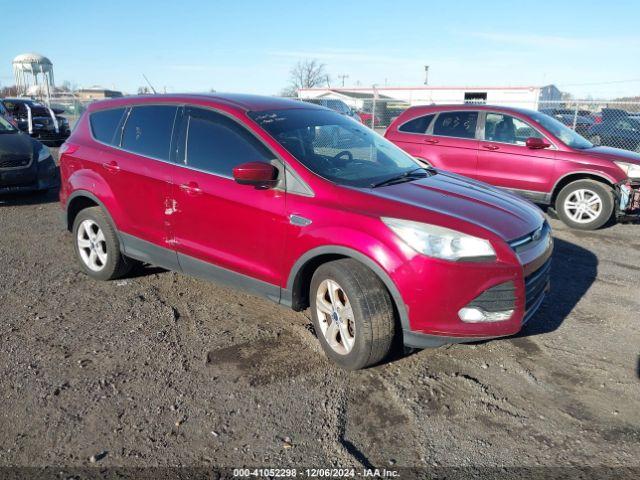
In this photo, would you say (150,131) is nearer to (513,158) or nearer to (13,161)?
(13,161)

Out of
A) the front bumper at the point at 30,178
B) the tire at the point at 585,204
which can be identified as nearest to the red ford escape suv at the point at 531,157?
the tire at the point at 585,204

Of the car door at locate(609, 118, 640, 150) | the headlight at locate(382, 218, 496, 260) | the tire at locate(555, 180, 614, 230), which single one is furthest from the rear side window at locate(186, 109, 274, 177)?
the car door at locate(609, 118, 640, 150)

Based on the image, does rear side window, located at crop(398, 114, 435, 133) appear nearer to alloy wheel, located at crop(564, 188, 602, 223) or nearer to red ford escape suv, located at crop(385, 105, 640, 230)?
red ford escape suv, located at crop(385, 105, 640, 230)

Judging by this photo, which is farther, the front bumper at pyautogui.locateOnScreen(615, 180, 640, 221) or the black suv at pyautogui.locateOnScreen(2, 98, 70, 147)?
the black suv at pyautogui.locateOnScreen(2, 98, 70, 147)

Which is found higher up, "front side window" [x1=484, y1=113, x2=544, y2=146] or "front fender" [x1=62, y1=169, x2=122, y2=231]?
"front side window" [x1=484, y1=113, x2=544, y2=146]

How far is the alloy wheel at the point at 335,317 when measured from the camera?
3375 millimetres

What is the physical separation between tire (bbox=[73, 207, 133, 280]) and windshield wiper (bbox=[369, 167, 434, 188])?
257 centimetres

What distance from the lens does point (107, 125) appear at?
488 cm

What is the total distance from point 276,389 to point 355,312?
69 centimetres

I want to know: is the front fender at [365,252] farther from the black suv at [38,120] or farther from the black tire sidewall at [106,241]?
the black suv at [38,120]

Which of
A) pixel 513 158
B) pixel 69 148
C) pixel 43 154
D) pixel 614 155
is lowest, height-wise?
pixel 43 154

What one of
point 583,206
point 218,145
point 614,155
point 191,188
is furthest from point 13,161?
point 614,155

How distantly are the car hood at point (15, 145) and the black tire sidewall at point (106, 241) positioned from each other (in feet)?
13.3

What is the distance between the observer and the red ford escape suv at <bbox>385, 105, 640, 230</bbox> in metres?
7.21
